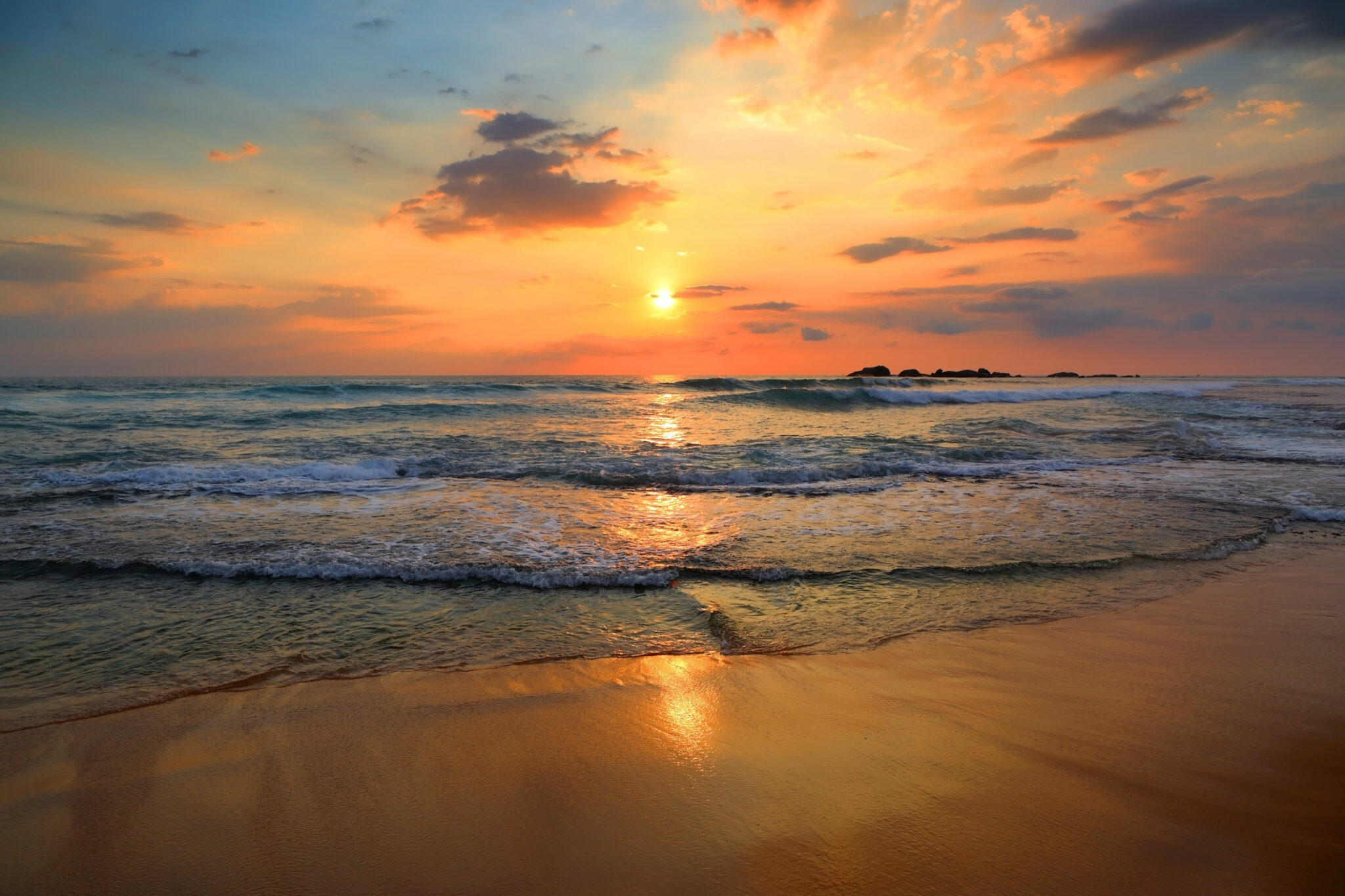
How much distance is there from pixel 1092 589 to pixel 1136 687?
1.96 m

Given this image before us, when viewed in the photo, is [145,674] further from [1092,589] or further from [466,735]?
[1092,589]

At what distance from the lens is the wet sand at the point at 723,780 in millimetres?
2268

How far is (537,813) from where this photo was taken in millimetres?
2578

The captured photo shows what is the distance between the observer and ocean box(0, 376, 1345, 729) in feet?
14.4

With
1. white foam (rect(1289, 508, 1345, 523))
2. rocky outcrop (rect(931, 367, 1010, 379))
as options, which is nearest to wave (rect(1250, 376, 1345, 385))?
rocky outcrop (rect(931, 367, 1010, 379))

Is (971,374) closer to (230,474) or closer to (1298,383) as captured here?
(1298,383)

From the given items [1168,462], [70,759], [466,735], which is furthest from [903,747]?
[1168,462]

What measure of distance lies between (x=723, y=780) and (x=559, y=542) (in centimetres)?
444

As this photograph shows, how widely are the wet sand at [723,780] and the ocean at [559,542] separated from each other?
49 cm

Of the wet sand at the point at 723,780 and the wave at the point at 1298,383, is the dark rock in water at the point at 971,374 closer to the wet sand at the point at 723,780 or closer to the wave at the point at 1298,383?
the wave at the point at 1298,383

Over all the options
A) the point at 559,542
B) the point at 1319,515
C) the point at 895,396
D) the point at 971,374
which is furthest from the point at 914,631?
the point at 971,374

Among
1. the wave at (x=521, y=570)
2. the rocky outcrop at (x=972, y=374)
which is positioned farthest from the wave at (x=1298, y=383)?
the wave at (x=521, y=570)

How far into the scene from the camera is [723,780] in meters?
2.76

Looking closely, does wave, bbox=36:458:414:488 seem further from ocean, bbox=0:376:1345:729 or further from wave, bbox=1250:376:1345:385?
wave, bbox=1250:376:1345:385
